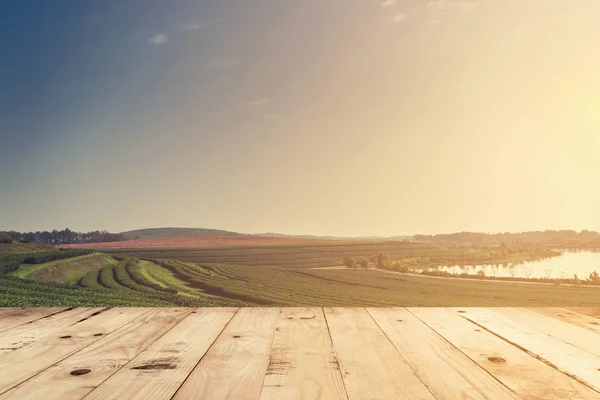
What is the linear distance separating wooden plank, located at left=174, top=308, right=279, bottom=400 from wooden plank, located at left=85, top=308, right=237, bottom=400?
0.14 feet

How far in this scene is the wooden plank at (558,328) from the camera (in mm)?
2109

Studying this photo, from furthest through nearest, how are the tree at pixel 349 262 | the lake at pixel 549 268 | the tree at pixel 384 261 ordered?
1. the lake at pixel 549 268
2. the tree at pixel 384 261
3. the tree at pixel 349 262

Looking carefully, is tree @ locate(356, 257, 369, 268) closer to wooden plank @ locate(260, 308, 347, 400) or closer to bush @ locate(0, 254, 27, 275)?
bush @ locate(0, 254, 27, 275)

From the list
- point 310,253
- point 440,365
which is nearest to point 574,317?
point 440,365

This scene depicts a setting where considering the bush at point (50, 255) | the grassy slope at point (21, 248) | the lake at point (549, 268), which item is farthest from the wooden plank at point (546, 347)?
the lake at point (549, 268)

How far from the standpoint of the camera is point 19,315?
9.33ft

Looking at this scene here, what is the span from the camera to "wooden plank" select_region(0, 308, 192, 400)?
1401mm

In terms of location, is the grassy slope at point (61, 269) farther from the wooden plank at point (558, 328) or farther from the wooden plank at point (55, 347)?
the wooden plank at point (558, 328)

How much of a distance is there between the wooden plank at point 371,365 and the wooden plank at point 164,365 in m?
0.59

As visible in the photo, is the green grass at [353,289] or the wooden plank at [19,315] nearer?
the wooden plank at [19,315]

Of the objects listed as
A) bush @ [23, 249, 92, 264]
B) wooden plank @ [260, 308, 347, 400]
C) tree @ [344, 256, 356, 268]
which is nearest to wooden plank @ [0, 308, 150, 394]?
wooden plank @ [260, 308, 347, 400]

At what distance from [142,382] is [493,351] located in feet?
4.89

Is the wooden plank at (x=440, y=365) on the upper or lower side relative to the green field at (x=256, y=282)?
upper

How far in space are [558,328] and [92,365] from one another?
7.97ft
